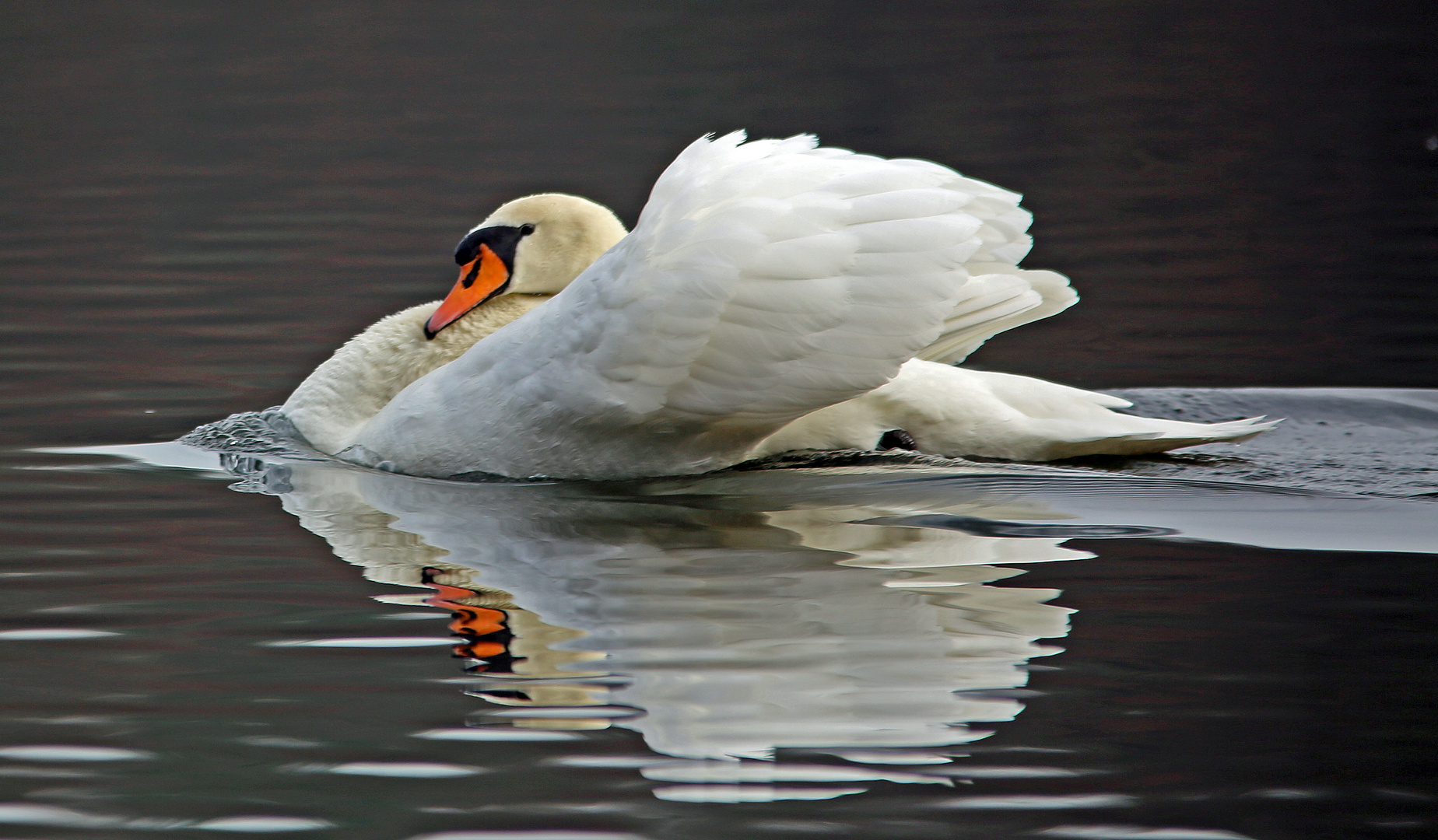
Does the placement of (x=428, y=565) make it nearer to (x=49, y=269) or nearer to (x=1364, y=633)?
(x=1364, y=633)

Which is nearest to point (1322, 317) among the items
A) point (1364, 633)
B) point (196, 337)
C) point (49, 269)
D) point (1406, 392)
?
point (1406, 392)

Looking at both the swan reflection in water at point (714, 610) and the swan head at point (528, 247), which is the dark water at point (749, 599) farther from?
the swan head at point (528, 247)

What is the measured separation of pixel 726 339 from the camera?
5.27 metres

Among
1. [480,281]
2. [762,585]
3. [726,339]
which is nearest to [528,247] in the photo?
[480,281]

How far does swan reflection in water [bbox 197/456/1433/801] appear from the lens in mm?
3721

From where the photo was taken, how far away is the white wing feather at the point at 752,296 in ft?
17.0

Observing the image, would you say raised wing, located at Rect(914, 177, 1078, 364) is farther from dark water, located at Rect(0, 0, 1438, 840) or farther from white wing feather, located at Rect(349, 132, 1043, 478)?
dark water, located at Rect(0, 0, 1438, 840)

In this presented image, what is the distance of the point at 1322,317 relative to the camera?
29.4ft

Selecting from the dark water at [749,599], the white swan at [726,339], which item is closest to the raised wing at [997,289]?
the white swan at [726,339]

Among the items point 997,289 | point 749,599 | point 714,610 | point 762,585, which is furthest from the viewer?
point 997,289

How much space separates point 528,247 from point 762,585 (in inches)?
95.1

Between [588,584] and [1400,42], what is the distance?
22.2 meters

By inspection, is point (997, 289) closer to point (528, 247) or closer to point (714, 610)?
point (528, 247)

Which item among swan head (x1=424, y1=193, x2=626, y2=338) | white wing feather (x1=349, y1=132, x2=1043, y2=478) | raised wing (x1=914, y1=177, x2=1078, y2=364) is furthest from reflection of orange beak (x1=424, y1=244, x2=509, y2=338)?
raised wing (x1=914, y1=177, x2=1078, y2=364)
